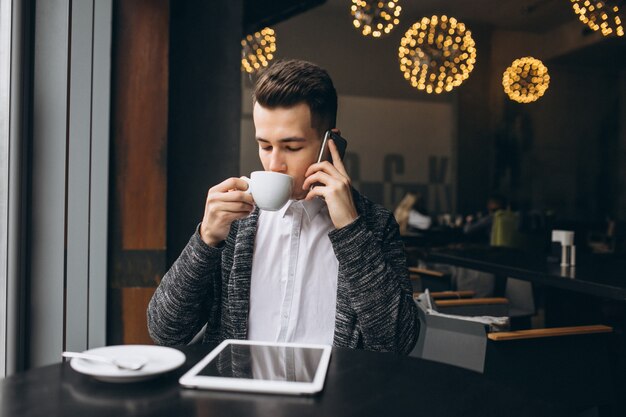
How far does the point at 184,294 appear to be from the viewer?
1.23 m

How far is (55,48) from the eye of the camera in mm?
1638

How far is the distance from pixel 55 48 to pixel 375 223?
3.31 feet

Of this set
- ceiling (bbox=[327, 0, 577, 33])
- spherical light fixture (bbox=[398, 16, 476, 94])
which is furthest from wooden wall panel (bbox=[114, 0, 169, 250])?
ceiling (bbox=[327, 0, 577, 33])

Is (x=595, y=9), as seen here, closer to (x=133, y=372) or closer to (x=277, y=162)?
(x=277, y=162)

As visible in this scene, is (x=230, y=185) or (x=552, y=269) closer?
(x=230, y=185)

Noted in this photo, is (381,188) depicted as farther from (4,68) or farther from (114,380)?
(114,380)

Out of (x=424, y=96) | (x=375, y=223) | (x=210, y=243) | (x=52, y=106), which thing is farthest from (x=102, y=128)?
(x=424, y=96)

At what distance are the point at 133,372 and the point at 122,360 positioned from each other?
0.21 feet

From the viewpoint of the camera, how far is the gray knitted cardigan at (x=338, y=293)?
47.9 inches

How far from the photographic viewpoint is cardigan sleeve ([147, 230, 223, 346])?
122cm

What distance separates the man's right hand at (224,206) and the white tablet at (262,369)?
0.27 m

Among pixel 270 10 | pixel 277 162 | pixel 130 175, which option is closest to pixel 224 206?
pixel 277 162

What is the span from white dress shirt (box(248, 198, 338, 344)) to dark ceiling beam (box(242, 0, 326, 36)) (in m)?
2.53

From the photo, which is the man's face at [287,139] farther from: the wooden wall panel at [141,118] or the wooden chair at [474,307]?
the wooden chair at [474,307]
